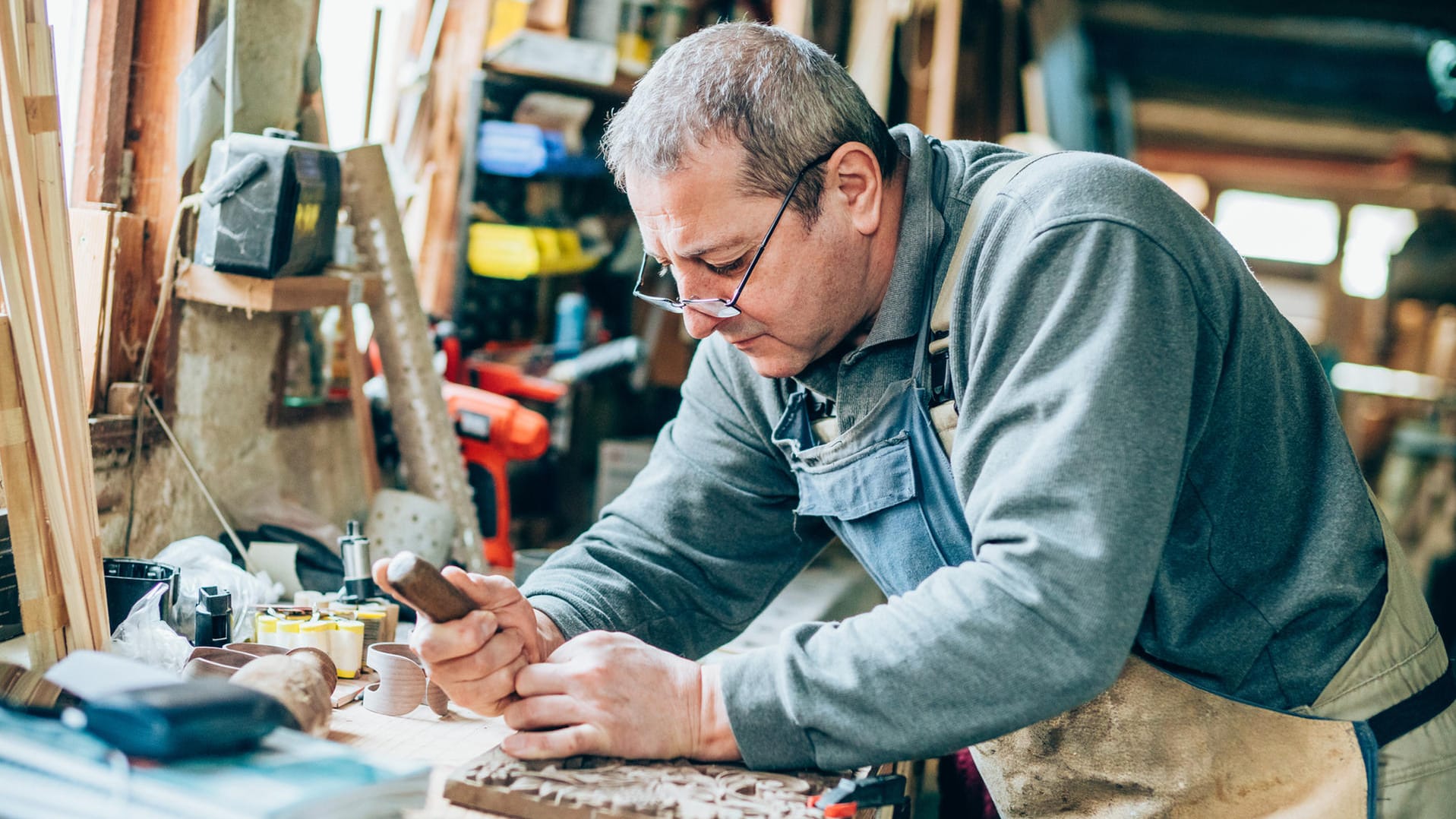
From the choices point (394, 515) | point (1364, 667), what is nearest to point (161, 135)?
point (394, 515)

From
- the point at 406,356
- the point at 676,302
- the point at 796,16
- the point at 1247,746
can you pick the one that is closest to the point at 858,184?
the point at 676,302

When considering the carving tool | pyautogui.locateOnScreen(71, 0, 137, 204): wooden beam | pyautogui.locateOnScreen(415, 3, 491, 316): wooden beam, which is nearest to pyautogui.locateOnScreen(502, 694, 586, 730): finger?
the carving tool

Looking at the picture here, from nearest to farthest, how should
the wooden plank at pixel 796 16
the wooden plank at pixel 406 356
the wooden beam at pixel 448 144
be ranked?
the wooden plank at pixel 406 356
the wooden beam at pixel 448 144
the wooden plank at pixel 796 16

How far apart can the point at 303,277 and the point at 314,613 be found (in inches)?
27.8

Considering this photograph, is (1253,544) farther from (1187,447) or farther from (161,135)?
(161,135)

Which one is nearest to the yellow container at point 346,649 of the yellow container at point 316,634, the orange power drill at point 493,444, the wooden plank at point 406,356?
the yellow container at point 316,634

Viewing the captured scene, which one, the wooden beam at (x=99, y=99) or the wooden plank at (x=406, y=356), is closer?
the wooden beam at (x=99, y=99)

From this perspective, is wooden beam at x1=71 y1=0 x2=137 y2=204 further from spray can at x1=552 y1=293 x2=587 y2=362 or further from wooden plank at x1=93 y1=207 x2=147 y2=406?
spray can at x1=552 y1=293 x2=587 y2=362

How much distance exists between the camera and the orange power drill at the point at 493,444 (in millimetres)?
2619

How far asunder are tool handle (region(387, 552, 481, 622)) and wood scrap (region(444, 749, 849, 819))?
16 cm

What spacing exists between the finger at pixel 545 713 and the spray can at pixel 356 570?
60 centimetres

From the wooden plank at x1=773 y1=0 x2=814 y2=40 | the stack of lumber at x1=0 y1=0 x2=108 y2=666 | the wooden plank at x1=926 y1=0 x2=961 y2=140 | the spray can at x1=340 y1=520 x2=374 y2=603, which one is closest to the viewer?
the stack of lumber at x1=0 y1=0 x2=108 y2=666

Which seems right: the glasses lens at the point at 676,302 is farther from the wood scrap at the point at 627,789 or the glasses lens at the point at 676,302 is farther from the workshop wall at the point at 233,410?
the workshop wall at the point at 233,410

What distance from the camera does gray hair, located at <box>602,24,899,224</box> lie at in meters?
1.30
